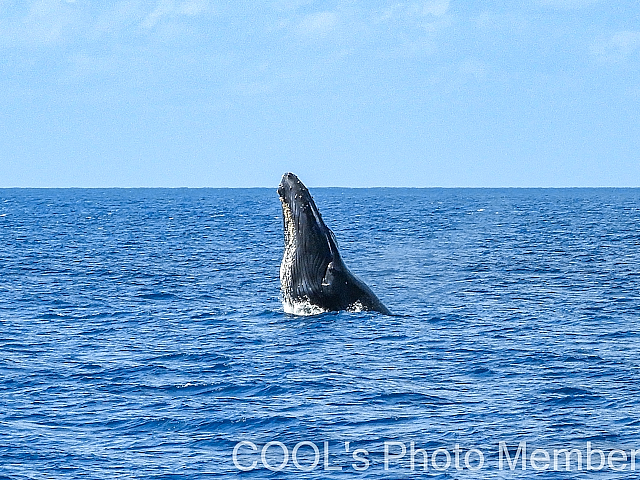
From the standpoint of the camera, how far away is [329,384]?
1708 cm

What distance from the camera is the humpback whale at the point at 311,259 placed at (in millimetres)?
21344

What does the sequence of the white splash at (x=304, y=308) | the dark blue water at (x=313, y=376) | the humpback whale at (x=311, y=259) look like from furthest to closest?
the white splash at (x=304, y=308) < the humpback whale at (x=311, y=259) < the dark blue water at (x=313, y=376)

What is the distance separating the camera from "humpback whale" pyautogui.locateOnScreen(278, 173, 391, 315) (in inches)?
840

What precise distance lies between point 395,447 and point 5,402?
6.95 meters

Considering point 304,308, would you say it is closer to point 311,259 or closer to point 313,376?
point 311,259

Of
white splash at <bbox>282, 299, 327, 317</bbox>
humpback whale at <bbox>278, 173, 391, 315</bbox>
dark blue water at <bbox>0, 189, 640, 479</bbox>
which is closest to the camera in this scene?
dark blue water at <bbox>0, 189, 640, 479</bbox>

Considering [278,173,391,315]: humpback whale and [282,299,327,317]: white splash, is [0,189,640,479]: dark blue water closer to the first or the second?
[282,299,327,317]: white splash

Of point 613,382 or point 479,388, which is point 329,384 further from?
point 613,382

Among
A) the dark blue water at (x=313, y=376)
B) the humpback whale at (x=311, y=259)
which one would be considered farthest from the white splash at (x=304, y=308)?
the dark blue water at (x=313, y=376)

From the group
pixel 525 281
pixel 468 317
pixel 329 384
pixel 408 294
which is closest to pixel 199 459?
pixel 329 384

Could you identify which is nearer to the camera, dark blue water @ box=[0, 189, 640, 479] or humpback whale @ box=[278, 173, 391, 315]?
dark blue water @ box=[0, 189, 640, 479]

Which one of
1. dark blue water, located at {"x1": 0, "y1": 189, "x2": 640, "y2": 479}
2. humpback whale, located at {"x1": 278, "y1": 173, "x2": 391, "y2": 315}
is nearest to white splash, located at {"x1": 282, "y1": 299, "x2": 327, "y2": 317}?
humpback whale, located at {"x1": 278, "y1": 173, "x2": 391, "y2": 315}

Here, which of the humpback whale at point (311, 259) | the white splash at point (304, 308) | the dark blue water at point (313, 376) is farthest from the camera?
the white splash at point (304, 308)

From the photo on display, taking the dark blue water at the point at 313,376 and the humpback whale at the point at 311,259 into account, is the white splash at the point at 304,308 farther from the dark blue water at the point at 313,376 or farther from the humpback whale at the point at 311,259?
the dark blue water at the point at 313,376
